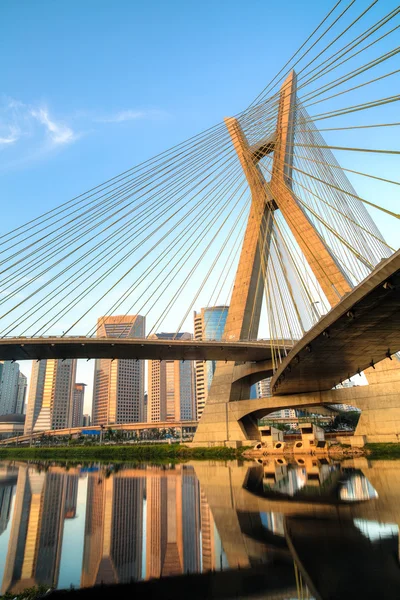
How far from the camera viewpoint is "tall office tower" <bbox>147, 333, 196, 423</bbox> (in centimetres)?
13462

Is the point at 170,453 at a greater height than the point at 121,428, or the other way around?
the point at 121,428

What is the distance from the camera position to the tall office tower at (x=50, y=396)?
421ft

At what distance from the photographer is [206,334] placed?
11831cm

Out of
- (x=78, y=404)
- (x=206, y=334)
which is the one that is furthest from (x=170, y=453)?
(x=78, y=404)

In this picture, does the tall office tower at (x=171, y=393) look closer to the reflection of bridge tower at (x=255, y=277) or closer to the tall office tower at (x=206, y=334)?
the tall office tower at (x=206, y=334)

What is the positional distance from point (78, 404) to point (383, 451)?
175 meters

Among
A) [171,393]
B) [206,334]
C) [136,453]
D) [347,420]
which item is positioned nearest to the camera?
[136,453]

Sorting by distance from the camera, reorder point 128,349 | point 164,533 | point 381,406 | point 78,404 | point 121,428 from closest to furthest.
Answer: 1. point 164,533
2. point 381,406
3. point 128,349
4. point 121,428
5. point 78,404

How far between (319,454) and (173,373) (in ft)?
376

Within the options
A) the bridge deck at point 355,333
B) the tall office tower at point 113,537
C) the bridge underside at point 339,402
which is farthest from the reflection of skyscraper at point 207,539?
the bridge underside at point 339,402

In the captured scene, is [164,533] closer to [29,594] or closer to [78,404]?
[29,594]

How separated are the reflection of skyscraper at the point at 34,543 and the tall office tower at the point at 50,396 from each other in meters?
127


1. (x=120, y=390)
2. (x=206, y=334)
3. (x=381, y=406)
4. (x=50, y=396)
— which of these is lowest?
(x=381, y=406)

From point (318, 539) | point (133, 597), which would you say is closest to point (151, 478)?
point (318, 539)
